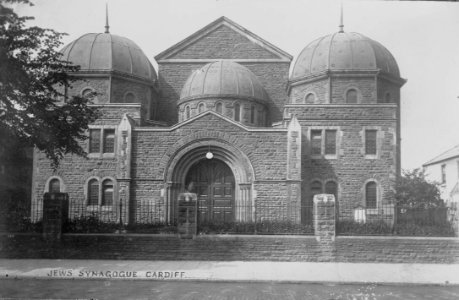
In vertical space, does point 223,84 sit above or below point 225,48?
below

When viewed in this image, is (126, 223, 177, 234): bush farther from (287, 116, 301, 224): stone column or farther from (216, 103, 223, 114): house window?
(216, 103, 223, 114): house window

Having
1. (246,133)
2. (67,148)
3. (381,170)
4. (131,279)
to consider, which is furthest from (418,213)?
(67,148)

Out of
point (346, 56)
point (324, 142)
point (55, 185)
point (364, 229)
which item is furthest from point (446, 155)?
point (55, 185)

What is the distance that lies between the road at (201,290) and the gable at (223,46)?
2142 centimetres

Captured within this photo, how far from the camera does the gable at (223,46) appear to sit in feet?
109

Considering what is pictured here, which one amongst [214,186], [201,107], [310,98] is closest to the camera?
[214,186]

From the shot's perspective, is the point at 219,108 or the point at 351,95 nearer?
the point at 219,108

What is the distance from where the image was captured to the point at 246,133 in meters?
25.5

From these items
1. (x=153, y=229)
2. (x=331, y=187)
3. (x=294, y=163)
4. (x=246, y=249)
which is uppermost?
(x=294, y=163)

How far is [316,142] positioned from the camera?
89.7 ft

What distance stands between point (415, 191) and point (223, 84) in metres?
11.3

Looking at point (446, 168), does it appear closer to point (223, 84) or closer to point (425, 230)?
point (223, 84)

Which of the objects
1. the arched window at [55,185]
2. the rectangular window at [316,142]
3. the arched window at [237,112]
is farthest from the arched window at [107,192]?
the rectangular window at [316,142]

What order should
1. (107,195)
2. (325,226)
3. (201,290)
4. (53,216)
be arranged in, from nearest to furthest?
(201,290) → (325,226) → (53,216) → (107,195)
